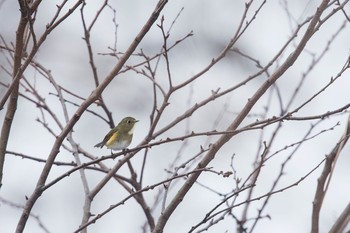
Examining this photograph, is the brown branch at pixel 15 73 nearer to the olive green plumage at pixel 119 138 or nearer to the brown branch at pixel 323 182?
the brown branch at pixel 323 182

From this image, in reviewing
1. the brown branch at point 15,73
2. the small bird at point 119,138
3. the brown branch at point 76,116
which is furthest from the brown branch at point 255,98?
the small bird at point 119,138

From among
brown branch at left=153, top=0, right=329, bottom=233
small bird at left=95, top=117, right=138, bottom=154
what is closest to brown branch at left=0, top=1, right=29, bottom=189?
brown branch at left=153, top=0, right=329, bottom=233

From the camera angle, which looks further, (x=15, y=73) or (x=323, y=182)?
(x=15, y=73)

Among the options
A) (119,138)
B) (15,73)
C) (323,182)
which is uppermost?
(119,138)

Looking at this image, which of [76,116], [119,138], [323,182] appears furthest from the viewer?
[119,138]

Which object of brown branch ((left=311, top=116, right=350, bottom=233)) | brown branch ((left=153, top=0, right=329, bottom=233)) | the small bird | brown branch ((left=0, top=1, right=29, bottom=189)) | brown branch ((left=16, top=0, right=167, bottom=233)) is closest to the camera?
brown branch ((left=311, top=116, right=350, bottom=233))

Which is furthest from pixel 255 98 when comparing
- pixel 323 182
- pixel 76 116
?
pixel 323 182

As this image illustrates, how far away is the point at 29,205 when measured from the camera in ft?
6.07

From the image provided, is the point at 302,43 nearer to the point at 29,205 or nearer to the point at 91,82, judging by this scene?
the point at 29,205

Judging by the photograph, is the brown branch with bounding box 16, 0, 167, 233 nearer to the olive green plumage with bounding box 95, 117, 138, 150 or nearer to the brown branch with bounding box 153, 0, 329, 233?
the brown branch with bounding box 153, 0, 329, 233

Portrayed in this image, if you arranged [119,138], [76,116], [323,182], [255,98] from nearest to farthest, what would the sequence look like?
[323,182]
[76,116]
[255,98]
[119,138]

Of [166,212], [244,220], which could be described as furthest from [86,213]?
[244,220]

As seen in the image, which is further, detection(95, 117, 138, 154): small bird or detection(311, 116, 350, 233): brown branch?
detection(95, 117, 138, 154): small bird

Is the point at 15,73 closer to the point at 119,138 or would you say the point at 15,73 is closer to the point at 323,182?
the point at 323,182
